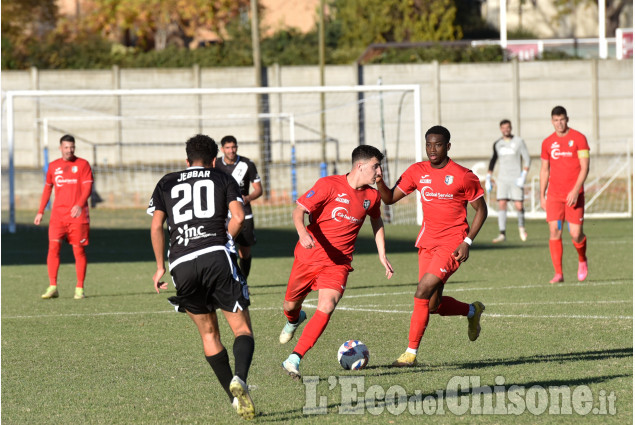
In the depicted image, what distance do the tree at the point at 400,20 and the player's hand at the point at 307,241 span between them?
38.3m

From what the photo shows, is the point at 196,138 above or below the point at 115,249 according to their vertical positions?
above

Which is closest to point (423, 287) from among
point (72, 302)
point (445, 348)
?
point (445, 348)

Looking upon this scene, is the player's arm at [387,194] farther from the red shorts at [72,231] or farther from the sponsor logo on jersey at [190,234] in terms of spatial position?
the red shorts at [72,231]

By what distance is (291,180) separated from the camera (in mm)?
30875

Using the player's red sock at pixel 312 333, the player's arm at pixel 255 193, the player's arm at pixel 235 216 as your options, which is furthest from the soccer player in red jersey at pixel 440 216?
the player's arm at pixel 255 193

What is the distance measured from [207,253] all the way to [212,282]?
19 centimetres

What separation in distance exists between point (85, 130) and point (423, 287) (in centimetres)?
2937

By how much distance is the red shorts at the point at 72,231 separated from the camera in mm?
12258

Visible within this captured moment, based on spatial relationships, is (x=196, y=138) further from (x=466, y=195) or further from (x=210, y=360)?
(x=466, y=195)

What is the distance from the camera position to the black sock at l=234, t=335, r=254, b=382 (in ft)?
19.7

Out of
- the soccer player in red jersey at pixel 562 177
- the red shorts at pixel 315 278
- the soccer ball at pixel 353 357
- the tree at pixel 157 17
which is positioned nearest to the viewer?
the soccer ball at pixel 353 357

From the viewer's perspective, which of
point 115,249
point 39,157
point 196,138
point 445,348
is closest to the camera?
point 196,138

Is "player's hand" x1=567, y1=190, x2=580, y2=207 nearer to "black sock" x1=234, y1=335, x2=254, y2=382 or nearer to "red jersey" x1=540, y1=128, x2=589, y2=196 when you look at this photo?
"red jersey" x1=540, y1=128, x2=589, y2=196

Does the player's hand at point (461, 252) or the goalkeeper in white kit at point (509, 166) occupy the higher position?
the goalkeeper in white kit at point (509, 166)
